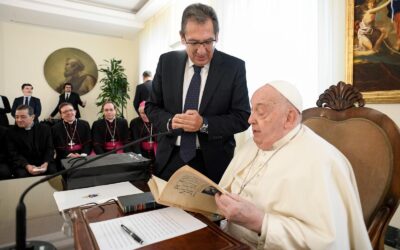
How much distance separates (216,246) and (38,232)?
2.15 ft

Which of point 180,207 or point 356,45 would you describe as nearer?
point 180,207

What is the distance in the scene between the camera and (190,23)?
154 cm

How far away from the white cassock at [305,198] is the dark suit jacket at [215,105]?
1.18 feet

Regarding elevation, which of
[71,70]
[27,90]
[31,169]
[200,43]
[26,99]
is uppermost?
[71,70]

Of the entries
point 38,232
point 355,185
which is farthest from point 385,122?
point 38,232

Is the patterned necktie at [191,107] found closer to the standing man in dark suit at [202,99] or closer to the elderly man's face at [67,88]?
the standing man in dark suit at [202,99]

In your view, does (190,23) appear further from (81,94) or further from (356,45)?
(81,94)

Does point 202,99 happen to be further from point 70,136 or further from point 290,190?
point 70,136

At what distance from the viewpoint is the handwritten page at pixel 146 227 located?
2.78 ft

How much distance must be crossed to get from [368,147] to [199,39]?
966 mm

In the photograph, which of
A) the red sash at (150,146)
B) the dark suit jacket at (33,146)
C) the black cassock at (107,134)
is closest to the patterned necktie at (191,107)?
the red sash at (150,146)

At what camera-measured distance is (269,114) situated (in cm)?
124

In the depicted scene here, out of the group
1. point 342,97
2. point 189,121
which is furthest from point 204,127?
point 342,97

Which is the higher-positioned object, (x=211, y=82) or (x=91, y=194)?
(x=211, y=82)
